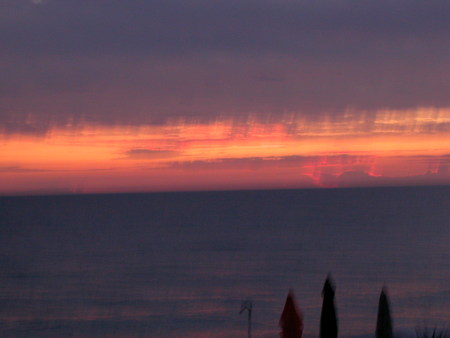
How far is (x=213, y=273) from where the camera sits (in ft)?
186

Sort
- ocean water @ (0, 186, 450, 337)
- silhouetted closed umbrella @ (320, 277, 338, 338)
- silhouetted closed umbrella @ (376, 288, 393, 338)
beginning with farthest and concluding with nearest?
ocean water @ (0, 186, 450, 337) < silhouetted closed umbrella @ (376, 288, 393, 338) < silhouetted closed umbrella @ (320, 277, 338, 338)

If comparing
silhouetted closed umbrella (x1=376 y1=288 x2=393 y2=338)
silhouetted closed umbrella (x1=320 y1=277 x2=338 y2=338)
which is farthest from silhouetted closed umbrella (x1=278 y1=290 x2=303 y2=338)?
silhouetted closed umbrella (x1=376 y1=288 x2=393 y2=338)

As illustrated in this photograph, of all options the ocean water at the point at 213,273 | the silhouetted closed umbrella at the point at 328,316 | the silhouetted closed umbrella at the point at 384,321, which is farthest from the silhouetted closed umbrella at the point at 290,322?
the ocean water at the point at 213,273

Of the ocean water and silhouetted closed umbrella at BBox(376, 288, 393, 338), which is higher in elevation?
the ocean water

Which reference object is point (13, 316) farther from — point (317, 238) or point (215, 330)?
point (317, 238)

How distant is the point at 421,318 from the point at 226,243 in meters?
52.1

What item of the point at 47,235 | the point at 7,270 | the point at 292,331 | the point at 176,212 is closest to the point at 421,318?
the point at 292,331

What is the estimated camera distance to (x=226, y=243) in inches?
3327

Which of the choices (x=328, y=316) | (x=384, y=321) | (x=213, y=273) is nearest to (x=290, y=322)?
(x=328, y=316)

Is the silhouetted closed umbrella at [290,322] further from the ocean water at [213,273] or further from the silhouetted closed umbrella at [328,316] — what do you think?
the ocean water at [213,273]

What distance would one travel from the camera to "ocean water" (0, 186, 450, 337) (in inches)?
1340

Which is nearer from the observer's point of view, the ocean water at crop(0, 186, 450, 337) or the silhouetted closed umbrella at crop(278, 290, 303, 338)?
the silhouetted closed umbrella at crop(278, 290, 303, 338)

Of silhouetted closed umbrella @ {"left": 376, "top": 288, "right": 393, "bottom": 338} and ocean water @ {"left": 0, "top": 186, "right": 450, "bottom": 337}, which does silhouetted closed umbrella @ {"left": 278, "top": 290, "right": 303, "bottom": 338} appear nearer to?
silhouetted closed umbrella @ {"left": 376, "top": 288, "right": 393, "bottom": 338}

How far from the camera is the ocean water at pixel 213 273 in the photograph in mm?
34031
